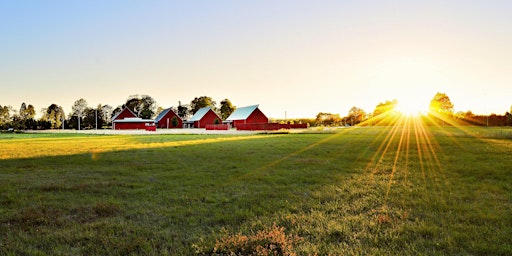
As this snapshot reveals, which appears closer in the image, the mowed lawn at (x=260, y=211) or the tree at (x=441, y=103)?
the mowed lawn at (x=260, y=211)

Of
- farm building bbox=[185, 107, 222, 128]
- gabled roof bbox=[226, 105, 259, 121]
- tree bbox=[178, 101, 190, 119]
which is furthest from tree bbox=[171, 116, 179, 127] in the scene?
tree bbox=[178, 101, 190, 119]

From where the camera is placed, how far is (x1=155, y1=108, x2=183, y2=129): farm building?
8444 cm

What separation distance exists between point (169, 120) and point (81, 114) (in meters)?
39.0

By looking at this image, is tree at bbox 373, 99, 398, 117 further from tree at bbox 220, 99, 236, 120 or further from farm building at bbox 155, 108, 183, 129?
farm building at bbox 155, 108, 183, 129

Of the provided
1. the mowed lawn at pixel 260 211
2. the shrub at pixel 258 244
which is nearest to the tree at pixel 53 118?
the mowed lawn at pixel 260 211

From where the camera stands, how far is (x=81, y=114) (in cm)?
10225

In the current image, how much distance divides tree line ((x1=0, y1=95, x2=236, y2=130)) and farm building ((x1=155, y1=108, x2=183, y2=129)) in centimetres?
383

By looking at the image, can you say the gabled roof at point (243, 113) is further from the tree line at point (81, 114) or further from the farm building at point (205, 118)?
the tree line at point (81, 114)

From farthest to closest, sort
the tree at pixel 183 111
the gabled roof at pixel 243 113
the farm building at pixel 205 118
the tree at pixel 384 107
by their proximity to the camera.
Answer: the tree at pixel 183 111
the tree at pixel 384 107
the farm building at pixel 205 118
the gabled roof at pixel 243 113

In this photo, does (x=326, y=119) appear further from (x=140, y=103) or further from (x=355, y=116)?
(x=140, y=103)

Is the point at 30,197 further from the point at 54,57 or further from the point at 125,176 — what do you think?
the point at 54,57

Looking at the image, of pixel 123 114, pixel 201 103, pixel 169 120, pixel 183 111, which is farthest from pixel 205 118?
pixel 183 111

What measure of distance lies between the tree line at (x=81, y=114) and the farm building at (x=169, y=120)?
151 inches

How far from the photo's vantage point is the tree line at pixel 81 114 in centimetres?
9069
